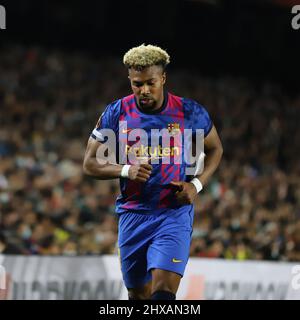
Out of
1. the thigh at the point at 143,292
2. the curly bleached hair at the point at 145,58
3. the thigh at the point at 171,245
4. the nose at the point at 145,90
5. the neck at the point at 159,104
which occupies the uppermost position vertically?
the curly bleached hair at the point at 145,58

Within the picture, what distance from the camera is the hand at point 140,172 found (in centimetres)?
627

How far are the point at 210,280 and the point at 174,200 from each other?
471 centimetres

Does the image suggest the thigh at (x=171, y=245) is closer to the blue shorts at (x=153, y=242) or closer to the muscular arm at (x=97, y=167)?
the blue shorts at (x=153, y=242)

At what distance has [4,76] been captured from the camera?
58.6ft

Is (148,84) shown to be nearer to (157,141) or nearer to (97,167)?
(157,141)

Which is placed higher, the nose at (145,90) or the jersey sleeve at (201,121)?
the nose at (145,90)

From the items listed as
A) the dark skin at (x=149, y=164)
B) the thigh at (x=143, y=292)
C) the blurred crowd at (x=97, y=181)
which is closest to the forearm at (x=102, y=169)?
the dark skin at (x=149, y=164)

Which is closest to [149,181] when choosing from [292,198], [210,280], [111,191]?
[210,280]

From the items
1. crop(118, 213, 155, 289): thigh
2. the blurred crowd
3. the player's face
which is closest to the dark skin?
the player's face

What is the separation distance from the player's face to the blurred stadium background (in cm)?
469

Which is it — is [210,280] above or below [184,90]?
below

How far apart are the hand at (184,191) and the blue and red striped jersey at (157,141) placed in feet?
0.33
